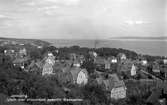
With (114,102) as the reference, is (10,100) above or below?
above

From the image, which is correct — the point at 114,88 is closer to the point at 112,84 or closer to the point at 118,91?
the point at 118,91

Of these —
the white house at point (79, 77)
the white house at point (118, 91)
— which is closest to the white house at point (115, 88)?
the white house at point (118, 91)

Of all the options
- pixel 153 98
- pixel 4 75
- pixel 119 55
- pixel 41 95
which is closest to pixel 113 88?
pixel 153 98

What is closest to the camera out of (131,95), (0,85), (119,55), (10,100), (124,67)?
(10,100)

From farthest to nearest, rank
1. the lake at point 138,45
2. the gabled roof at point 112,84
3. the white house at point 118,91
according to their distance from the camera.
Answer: the lake at point 138,45
the gabled roof at point 112,84
the white house at point 118,91

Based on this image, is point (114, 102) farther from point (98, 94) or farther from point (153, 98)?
point (153, 98)

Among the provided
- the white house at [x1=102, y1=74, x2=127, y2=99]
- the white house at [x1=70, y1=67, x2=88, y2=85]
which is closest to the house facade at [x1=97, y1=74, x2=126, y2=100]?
the white house at [x1=102, y1=74, x2=127, y2=99]

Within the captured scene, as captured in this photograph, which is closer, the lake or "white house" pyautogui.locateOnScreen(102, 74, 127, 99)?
"white house" pyautogui.locateOnScreen(102, 74, 127, 99)

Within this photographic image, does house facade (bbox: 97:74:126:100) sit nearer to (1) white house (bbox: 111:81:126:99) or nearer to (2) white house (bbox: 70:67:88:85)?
(1) white house (bbox: 111:81:126:99)

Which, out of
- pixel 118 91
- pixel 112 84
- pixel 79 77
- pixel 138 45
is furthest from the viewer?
pixel 138 45

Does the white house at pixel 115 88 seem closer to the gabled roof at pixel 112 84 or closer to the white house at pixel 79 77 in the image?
the gabled roof at pixel 112 84

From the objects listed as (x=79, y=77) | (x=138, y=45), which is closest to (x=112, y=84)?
(x=79, y=77)
